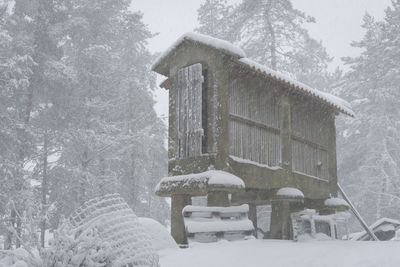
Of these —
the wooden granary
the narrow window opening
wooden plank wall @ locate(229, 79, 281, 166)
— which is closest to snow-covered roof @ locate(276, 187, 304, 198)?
the wooden granary

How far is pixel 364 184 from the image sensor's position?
22438 millimetres

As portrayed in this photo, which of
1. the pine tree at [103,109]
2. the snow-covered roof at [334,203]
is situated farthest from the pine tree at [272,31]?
the snow-covered roof at [334,203]

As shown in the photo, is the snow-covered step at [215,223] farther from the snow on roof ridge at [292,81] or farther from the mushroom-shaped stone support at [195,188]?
the snow on roof ridge at [292,81]

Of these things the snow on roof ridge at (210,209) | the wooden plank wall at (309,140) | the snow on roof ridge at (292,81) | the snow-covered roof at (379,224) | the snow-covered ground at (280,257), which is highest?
the snow on roof ridge at (292,81)

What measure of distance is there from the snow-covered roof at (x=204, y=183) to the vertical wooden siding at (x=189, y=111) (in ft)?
1.83

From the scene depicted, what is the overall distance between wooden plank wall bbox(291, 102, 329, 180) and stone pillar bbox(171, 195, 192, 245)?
10.0ft

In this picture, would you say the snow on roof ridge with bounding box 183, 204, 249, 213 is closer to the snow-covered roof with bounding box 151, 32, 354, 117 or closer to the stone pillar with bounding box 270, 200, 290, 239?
the stone pillar with bounding box 270, 200, 290, 239

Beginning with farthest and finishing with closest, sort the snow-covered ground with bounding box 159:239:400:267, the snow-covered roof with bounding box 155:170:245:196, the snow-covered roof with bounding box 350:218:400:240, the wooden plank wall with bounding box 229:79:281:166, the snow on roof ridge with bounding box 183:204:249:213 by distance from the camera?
the snow-covered roof with bounding box 350:218:400:240 → the wooden plank wall with bounding box 229:79:281:166 → the snow-covered roof with bounding box 155:170:245:196 → the snow on roof ridge with bounding box 183:204:249:213 → the snow-covered ground with bounding box 159:239:400:267

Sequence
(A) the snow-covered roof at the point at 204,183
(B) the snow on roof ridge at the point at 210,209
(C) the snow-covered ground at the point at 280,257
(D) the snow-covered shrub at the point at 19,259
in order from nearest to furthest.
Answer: (D) the snow-covered shrub at the point at 19,259
(C) the snow-covered ground at the point at 280,257
(B) the snow on roof ridge at the point at 210,209
(A) the snow-covered roof at the point at 204,183

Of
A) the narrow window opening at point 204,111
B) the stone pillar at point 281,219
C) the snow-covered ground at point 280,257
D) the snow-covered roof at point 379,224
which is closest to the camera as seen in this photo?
the snow-covered ground at point 280,257

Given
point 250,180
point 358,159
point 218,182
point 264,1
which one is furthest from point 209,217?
point 358,159

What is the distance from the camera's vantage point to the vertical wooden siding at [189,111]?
27.7 feet

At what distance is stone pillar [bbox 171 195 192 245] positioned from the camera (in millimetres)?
8539

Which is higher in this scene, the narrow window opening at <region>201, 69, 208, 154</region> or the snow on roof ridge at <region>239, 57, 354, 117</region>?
the snow on roof ridge at <region>239, 57, 354, 117</region>
